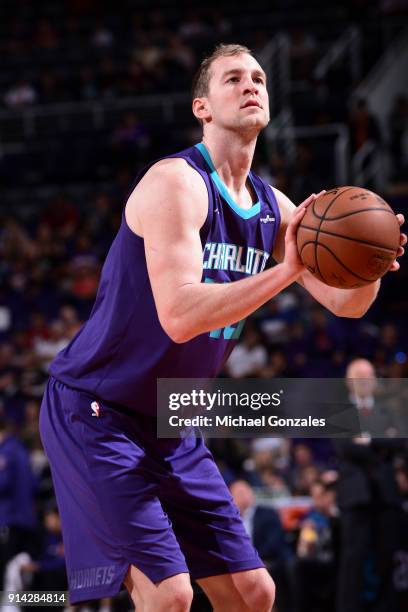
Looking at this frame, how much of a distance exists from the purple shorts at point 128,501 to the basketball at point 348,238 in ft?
2.92

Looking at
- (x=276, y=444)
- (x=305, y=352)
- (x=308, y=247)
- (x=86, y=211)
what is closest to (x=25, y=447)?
(x=276, y=444)

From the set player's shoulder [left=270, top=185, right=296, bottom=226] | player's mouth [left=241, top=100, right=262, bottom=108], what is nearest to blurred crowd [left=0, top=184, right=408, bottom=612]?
player's shoulder [left=270, top=185, right=296, bottom=226]

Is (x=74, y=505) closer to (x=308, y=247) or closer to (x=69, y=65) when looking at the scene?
(x=308, y=247)

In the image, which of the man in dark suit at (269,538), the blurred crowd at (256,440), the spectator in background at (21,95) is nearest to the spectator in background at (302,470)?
the blurred crowd at (256,440)

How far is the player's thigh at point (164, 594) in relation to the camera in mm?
3156

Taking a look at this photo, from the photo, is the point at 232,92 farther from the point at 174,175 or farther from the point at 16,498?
the point at 16,498

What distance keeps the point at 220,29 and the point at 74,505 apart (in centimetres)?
1327

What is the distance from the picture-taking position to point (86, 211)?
45.3 feet

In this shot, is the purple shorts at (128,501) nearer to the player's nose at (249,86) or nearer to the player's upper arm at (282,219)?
the player's upper arm at (282,219)

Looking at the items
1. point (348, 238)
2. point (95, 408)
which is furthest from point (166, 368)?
point (348, 238)

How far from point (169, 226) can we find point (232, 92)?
73cm

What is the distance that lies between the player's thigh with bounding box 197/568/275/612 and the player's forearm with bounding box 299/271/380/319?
98 centimetres

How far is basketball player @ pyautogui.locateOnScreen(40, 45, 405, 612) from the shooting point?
10.5 feet

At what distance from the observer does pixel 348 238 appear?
3094 millimetres
